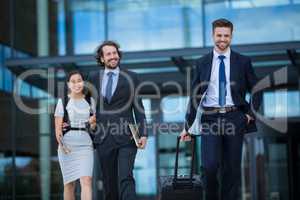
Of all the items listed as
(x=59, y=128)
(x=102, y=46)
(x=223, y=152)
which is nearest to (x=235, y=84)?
(x=223, y=152)

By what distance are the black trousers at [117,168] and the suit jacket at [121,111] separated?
7 centimetres

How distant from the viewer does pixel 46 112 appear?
1591 centimetres

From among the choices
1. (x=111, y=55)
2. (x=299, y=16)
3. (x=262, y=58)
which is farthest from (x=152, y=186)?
(x=111, y=55)

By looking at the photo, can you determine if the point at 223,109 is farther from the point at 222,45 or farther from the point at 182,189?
the point at 182,189

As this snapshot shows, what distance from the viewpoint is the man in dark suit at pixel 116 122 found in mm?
6738

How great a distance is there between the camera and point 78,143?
7309 mm

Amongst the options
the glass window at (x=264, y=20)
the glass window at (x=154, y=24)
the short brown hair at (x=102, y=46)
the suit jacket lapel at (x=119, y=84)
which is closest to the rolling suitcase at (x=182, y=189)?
the suit jacket lapel at (x=119, y=84)

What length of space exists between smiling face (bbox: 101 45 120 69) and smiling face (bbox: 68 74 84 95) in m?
0.46

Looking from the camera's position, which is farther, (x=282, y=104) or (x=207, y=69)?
(x=282, y=104)

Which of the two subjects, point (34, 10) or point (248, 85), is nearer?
Answer: point (248, 85)

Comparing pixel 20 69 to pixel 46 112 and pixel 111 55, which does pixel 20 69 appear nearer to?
pixel 46 112

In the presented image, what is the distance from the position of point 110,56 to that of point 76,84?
2.08 ft

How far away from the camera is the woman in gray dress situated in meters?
7.29

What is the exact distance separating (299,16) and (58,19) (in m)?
5.30
